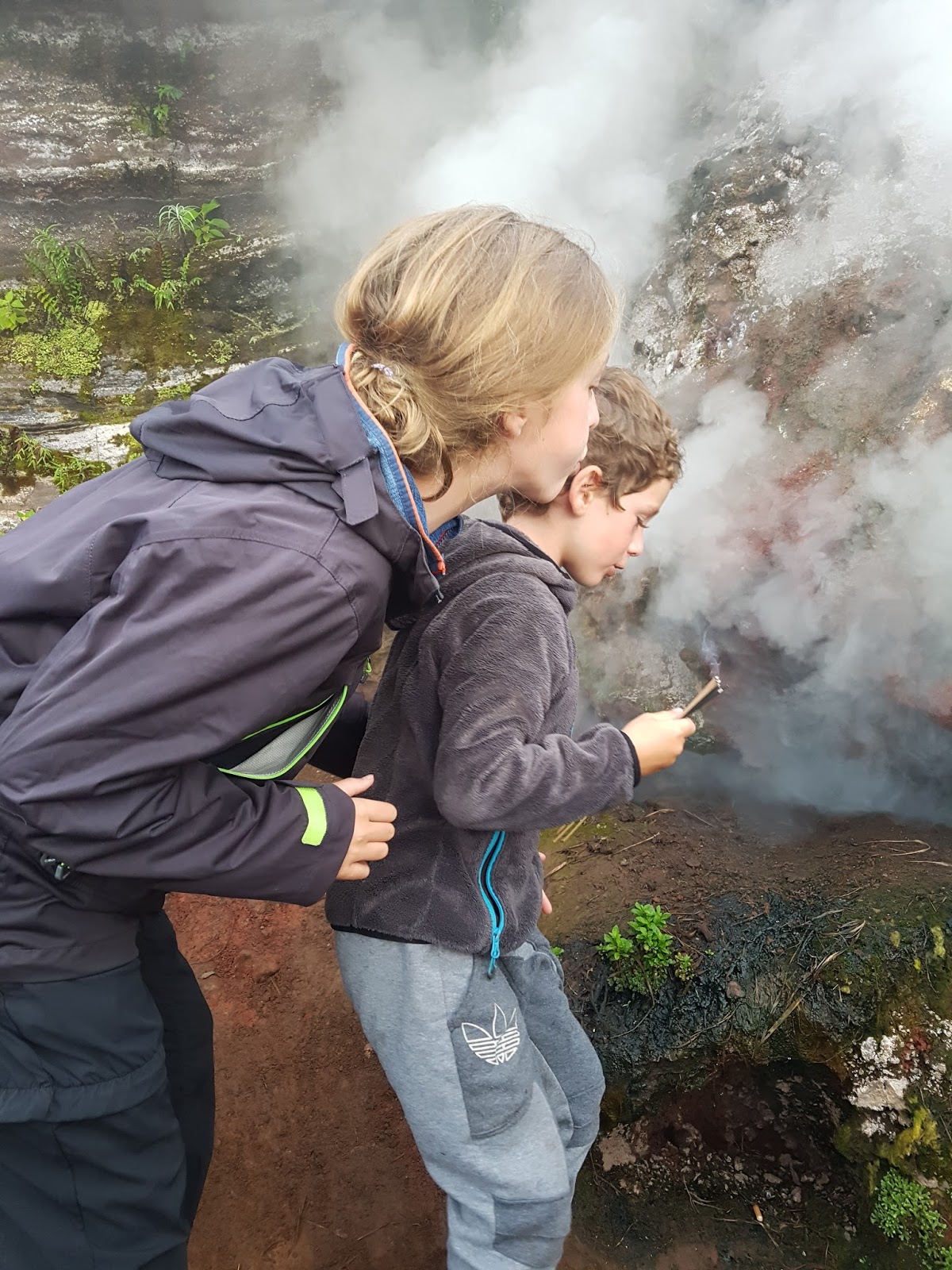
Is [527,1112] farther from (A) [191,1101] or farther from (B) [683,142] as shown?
(B) [683,142]

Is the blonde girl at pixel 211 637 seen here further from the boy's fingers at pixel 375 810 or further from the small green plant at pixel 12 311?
the small green plant at pixel 12 311

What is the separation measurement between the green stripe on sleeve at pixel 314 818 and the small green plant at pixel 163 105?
22.6 feet

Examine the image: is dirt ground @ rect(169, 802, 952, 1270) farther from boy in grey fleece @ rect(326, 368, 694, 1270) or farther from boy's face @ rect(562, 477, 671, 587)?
boy's face @ rect(562, 477, 671, 587)

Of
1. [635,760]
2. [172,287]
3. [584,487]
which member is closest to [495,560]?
[584,487]

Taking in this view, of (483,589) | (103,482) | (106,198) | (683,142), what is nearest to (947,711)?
(483,589)

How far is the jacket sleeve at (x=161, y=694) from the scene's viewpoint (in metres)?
1.18

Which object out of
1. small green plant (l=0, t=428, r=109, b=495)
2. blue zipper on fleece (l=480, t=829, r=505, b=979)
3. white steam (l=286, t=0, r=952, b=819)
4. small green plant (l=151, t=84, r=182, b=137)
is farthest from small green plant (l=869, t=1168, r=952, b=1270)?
small green plant (l=151, t=84, r=182, b=137)

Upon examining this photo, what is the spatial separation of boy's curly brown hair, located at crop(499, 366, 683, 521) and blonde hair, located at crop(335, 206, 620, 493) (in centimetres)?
36

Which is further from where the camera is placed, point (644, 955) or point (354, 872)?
point (644, 955)

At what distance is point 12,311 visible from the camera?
5.90 m

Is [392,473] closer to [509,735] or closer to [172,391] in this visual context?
[509,735]

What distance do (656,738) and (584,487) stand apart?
57cm

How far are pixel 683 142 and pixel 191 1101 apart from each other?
19.6ft

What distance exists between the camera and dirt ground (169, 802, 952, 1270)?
2.71 m
